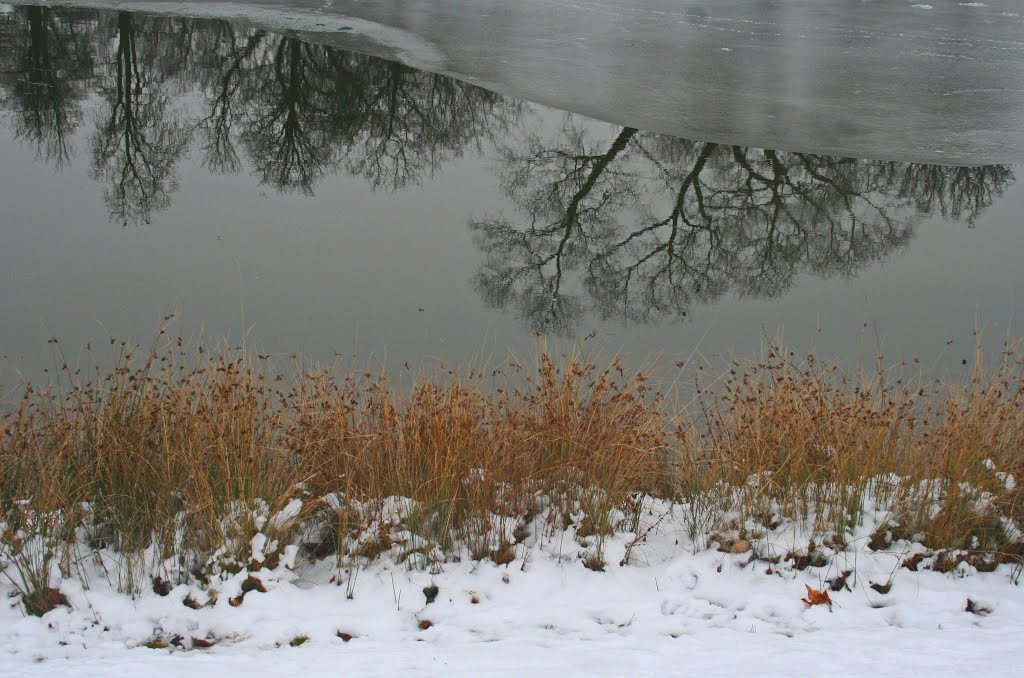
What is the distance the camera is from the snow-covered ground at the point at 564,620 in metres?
3.28

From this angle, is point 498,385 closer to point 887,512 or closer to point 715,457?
point 715,457

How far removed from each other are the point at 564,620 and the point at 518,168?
217 inches

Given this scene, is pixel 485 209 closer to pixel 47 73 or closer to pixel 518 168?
pixel 518 168

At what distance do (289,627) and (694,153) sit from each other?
6452mm

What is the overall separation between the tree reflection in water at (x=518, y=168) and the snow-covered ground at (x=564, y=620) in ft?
8.13

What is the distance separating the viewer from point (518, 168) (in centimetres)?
848

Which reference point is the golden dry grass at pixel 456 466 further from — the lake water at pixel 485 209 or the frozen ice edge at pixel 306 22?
the frozen ice edge at pixel 306 22

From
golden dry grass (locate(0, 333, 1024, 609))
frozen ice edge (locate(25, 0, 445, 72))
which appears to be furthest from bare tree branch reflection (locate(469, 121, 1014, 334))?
frozen ice edge (locate(25, 0, 445, 72))

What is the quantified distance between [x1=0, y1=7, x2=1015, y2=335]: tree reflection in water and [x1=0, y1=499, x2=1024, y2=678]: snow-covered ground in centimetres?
248

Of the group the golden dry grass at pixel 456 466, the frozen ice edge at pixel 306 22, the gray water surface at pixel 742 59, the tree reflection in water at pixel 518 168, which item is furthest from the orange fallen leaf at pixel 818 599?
the frozen ice edge at pixel 306 22

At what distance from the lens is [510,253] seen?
22.9ft

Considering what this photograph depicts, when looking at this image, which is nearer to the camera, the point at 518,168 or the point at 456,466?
the point at 456,466

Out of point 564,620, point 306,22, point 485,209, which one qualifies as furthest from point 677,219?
point 306,22

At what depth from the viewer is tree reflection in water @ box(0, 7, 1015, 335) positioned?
693 cm
